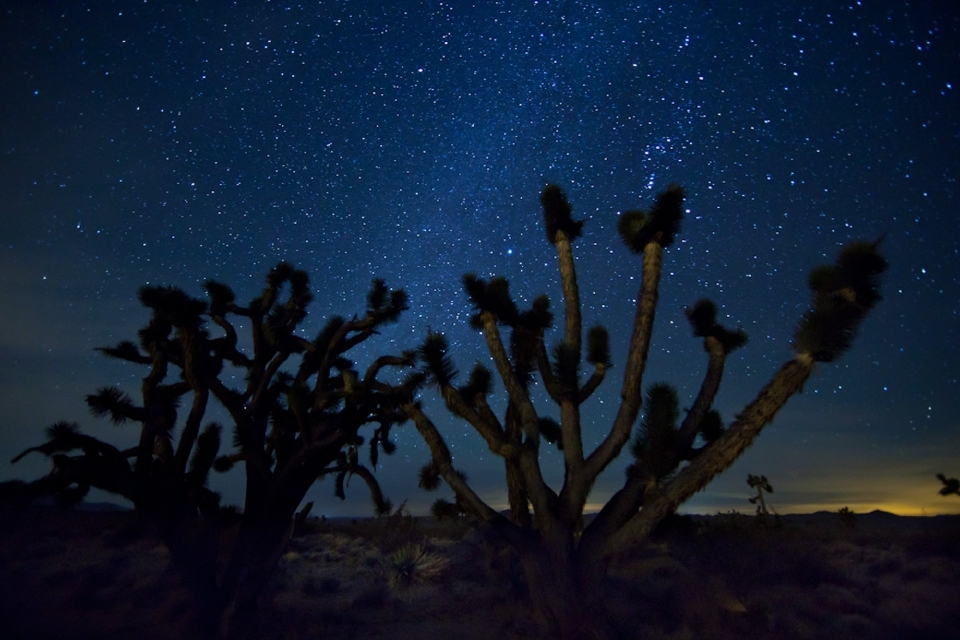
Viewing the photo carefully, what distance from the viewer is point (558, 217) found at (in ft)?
35.2

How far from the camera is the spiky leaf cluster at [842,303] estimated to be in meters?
7.92

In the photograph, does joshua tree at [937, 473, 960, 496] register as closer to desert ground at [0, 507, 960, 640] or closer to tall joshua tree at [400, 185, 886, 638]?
desert ground at [0, 507, 960, 640]

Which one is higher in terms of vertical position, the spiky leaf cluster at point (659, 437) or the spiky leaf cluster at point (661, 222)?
the spiky leaf cluster at point (661, 222)

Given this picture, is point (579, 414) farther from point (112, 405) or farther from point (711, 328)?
point (112, 405)

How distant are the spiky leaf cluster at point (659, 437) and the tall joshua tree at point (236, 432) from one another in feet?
15.8

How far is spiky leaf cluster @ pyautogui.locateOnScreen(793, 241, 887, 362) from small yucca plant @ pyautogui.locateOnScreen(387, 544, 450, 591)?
857 centimetres

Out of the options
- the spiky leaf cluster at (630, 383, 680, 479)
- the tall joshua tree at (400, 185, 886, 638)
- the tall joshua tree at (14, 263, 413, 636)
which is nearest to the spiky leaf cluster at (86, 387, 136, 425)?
the tall joshua tree at (14, 263, 413, 636)

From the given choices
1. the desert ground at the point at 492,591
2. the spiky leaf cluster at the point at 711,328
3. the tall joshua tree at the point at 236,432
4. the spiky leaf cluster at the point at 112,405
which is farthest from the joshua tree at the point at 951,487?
the spiky leaf cluster at the point at 112,405

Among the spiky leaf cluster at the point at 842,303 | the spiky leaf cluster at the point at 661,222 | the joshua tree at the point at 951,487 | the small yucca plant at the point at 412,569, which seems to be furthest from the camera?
the joshua tree at the point at 951,487

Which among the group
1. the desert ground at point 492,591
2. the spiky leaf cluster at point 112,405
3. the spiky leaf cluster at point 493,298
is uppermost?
the spiky leaf cluster at point 493,298

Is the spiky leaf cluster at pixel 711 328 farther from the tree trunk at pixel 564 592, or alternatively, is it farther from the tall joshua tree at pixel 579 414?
the tree trunk at pixel 564 592

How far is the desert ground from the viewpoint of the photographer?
29.4 feet

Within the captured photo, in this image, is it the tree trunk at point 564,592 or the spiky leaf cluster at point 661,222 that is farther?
the spiky leaf cluster at point 661,222

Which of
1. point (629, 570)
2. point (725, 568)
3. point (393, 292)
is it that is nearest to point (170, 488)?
point (393, 292)
